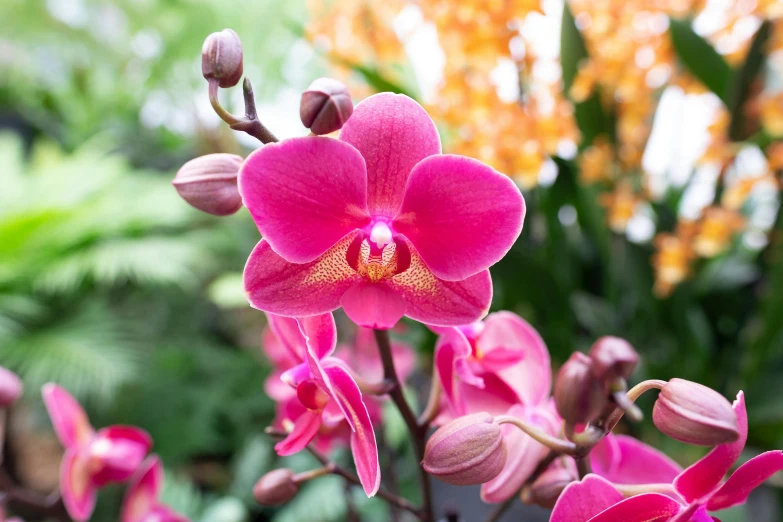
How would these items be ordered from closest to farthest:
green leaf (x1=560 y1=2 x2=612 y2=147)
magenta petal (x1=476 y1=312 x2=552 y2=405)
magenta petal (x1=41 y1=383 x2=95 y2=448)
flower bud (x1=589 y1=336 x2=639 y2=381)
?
flower bud (x1=589 y1=336 x2=639 y2=381)
magenta petal (x1=476 y1=312 x2=552 y2=405)
magenta petal (x1=41 y1=383 x2=95 y2=448)
green leaf (x1=560 y1=2 x2=612 y2=147)

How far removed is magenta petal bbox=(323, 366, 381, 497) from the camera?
18 centimetres

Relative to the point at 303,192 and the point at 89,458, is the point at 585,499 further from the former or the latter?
the point at 89,458

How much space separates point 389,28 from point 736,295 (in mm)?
675

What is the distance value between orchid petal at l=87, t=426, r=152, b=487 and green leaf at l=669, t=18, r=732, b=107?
718 millimetres

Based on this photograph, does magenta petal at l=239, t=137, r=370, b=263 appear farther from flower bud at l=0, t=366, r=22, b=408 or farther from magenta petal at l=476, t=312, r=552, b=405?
flower bud at l=0, t=366, r=22, b=408

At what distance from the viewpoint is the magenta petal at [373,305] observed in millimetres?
198

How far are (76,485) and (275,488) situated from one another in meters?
0.21

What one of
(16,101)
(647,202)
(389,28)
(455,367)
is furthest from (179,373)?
(16,101)

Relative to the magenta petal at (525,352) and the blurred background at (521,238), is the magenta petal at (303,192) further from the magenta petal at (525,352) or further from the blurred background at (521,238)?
the blurred background at (521,238)

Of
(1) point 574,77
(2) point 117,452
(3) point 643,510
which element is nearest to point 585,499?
(3) point 643,510

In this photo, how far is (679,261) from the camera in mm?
647

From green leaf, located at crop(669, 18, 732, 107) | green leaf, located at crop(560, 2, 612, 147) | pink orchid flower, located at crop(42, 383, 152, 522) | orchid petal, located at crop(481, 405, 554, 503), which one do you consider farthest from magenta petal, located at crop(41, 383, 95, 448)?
green leaf, located at crop(669, 18, 732, 107)

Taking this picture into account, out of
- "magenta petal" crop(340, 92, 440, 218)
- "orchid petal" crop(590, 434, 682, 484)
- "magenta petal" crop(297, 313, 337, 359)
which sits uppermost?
"magenta petal" crop(340, 92, 440, 218)

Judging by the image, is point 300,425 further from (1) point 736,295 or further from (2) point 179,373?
(2) point 179,373
